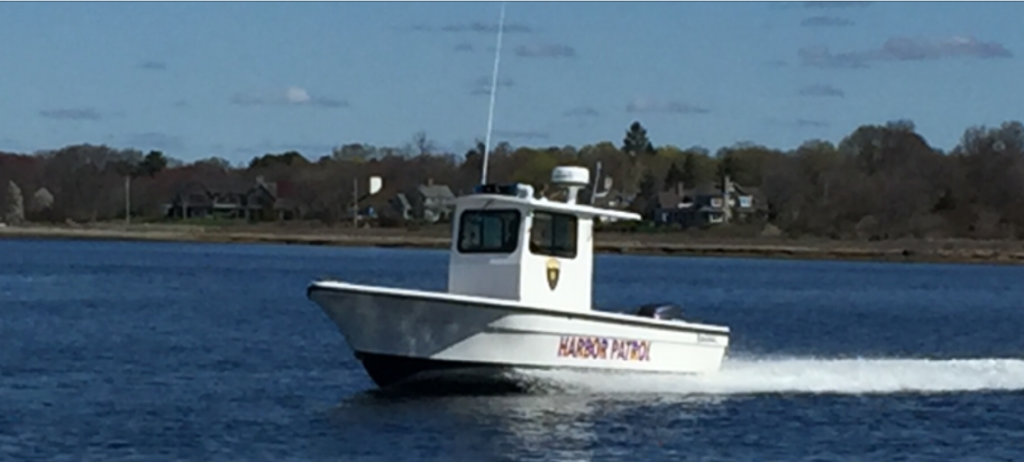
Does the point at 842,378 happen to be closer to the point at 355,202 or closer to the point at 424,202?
the point at 424,202

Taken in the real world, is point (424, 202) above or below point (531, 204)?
below

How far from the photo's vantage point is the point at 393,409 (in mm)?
29250

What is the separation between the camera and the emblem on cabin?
1176 inches

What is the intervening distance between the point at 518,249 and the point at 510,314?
1309mm

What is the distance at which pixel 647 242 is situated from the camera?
496 feet

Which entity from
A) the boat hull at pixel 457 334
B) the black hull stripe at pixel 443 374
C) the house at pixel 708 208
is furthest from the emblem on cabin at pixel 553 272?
the house at pixel 708 208

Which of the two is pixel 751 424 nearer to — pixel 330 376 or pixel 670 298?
pixel 330 376

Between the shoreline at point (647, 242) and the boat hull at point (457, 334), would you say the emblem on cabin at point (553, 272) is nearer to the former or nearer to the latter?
the boat hull at point (457, 334)

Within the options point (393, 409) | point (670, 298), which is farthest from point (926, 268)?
point (393, 409)

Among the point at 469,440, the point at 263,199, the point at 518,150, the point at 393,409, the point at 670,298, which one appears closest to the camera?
the point at 469,440

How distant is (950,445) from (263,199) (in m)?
173

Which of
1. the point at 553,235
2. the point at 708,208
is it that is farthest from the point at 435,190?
the point at 553,235

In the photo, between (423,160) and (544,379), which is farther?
(423,160)

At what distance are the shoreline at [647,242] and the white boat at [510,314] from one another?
106147 mm
